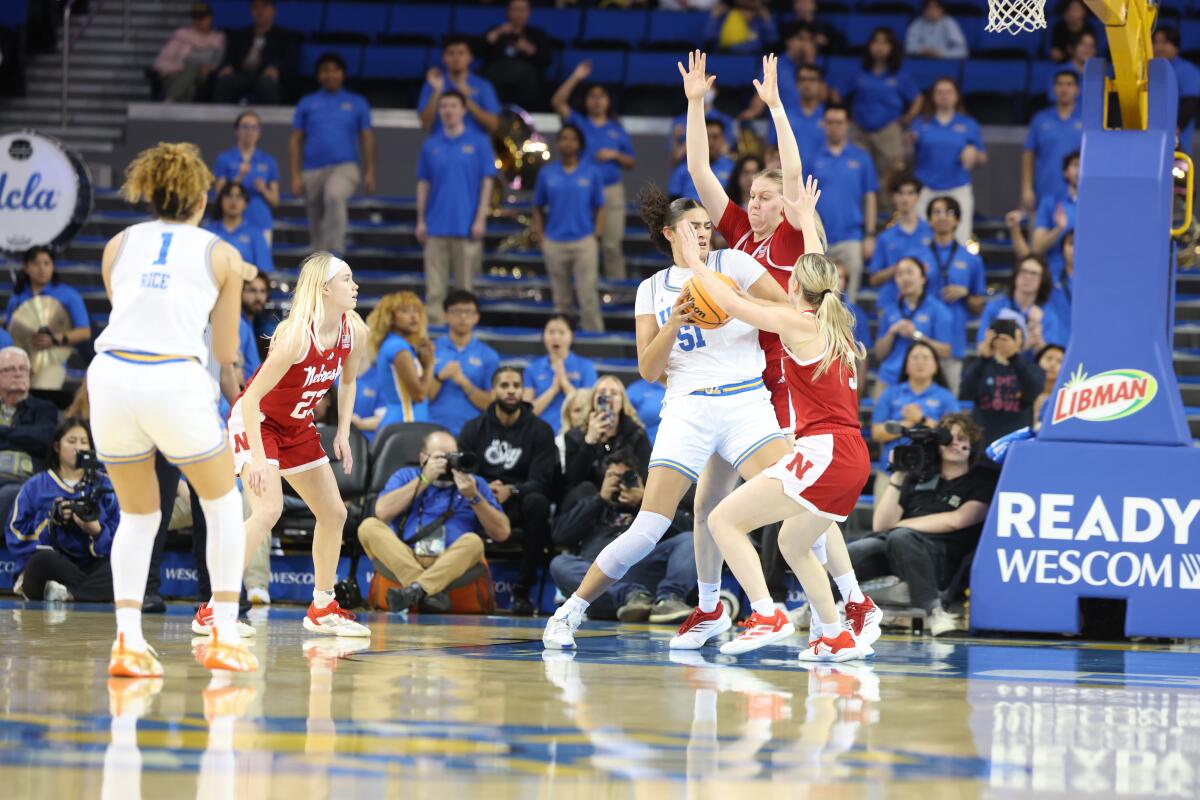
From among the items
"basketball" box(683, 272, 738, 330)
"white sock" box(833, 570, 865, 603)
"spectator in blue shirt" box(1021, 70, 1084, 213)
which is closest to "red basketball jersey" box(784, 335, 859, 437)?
"basketball" box(683, 272, 738, 330)

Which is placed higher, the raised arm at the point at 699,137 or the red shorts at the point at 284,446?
the raised arm at the point at 699,137

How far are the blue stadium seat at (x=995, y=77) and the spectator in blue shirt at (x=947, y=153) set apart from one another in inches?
123

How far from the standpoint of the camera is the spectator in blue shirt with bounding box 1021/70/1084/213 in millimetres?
14773

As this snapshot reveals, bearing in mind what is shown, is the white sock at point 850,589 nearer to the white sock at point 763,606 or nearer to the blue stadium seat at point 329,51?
the white sock at point 763,606

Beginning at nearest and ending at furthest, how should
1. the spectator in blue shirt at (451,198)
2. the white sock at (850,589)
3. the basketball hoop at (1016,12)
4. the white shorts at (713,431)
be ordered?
the white shorts at (713,431) → the white sock at (850,589) → the basketball hoop at (1016,12) → the spectator in blue shirt at (451,198)

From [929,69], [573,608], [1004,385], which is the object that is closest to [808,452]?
[573,608]

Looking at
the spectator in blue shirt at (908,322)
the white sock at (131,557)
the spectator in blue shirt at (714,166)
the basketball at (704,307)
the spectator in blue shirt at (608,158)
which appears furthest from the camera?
the spectator in blue shirt at (608,158)

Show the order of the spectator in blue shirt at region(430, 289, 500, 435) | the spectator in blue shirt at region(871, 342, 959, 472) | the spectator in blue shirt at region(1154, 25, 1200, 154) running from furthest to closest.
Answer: the spectator in blue shirt at region(1154, 25, 1200, 154) < the spectator in blue shirt at region(430, 289, 500, 435) < the spectator in blue shirt at region(871, 342, 959, 472)

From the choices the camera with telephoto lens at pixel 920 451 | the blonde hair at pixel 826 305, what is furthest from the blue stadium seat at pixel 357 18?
the blonde hair at pixel 826 305

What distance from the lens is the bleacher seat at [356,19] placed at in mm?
19953

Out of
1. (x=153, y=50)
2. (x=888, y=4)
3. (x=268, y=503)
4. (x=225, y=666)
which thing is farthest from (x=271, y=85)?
(x=225, y=666)

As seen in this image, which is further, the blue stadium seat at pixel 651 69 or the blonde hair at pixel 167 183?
the blue stadium seat at pixel 651 69

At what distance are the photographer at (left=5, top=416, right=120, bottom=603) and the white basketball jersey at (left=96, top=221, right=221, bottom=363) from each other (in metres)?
4.39

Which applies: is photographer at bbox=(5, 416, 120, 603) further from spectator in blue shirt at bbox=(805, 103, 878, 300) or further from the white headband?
spectator in blue shirt at bbox=(805, 103, 878, 300)
